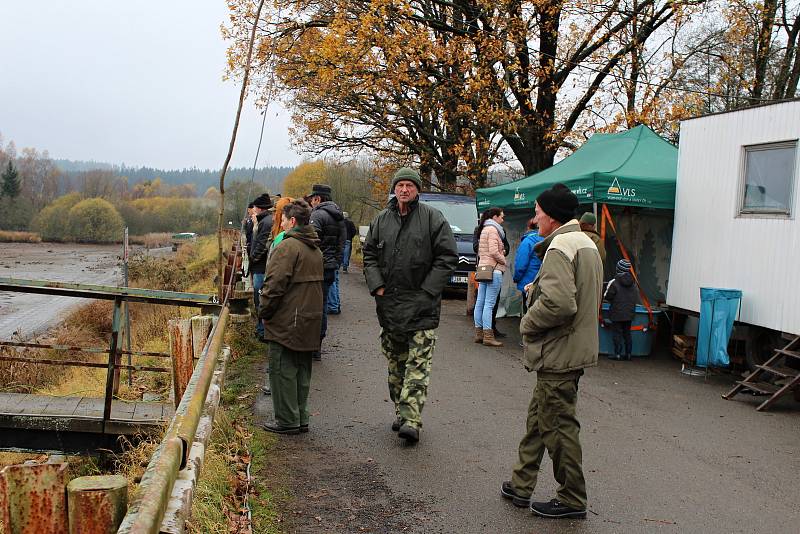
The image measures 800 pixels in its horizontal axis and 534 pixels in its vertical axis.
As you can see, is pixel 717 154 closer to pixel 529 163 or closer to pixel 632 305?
pixel 632 305

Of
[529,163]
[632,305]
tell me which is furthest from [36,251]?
[632,305]

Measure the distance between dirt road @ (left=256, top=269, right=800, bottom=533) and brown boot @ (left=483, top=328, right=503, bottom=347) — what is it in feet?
5.22

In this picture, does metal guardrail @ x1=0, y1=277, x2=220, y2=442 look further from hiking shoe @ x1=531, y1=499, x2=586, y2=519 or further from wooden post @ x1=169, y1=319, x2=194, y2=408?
hiking shoe @ x1=531, y1=499, x2=586, y2=519

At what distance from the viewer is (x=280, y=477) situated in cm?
529

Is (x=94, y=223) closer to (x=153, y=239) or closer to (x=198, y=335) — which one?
(x=153, y=239)

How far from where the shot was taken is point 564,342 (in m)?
4.59

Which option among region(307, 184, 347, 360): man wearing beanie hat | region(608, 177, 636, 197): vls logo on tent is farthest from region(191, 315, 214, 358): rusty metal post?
region(608, 177, 636, 197): vls logo on tent

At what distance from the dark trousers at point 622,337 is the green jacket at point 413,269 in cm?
518

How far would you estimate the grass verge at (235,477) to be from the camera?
4.23m

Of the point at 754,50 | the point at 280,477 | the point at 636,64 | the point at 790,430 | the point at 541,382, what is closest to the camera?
the point at 541,382

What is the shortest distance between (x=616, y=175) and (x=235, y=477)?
7.11m

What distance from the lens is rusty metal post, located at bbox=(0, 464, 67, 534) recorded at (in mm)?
2195

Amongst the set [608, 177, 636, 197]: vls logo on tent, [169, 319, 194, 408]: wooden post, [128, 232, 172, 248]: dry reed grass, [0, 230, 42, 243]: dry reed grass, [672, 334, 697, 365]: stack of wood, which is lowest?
[0, 230, 42, 243]: dry reed grass

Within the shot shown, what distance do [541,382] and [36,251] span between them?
221 feet
